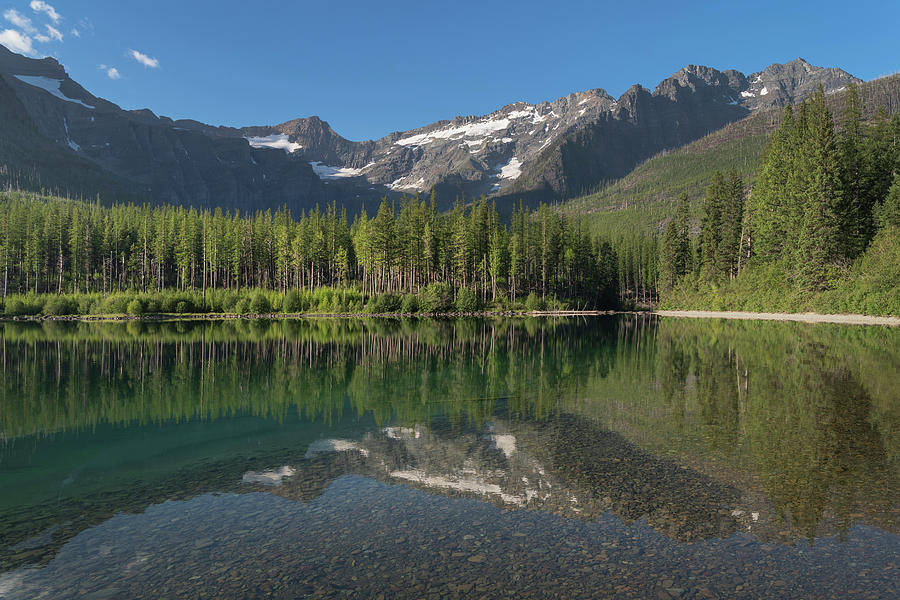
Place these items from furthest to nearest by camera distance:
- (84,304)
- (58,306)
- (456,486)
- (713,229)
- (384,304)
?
1. (713,229)
2. (384,304)
3. (84,304)
4. (58,306)
5. (456,486)

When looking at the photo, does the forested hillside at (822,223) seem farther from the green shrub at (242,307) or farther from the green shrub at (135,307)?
the green shrub at (135,307)

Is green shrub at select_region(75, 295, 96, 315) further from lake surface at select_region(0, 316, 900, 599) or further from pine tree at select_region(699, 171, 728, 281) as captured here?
pine tree at select_region(699, 171, 728, 281)

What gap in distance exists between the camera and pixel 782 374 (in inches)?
794

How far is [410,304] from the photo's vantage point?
7700 cm

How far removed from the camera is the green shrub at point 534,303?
84.2 m

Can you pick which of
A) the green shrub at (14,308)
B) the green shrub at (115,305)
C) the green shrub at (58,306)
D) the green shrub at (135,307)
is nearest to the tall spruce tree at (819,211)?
the green shrub at (135,307)

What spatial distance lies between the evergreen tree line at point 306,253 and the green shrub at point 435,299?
651cm

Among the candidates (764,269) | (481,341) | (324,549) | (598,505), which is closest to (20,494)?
(324,549)

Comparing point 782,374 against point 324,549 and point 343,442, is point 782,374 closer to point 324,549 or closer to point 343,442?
point 343,442

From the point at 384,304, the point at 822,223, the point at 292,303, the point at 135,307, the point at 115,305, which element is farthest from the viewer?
the point at 384,304

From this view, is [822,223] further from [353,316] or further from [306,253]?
[306,253]

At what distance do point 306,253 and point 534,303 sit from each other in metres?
43.9

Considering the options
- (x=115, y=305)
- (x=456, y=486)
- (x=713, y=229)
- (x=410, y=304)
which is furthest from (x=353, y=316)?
(x=456, y=486)

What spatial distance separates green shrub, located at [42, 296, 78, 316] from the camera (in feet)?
240
